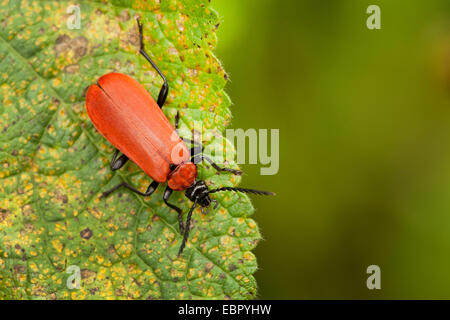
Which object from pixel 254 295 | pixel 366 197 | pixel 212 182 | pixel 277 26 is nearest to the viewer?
pixel 254 295

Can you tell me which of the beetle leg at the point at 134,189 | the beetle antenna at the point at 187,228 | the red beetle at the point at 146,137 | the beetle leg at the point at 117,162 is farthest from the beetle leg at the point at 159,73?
the beetle antenna at the point at 187,228

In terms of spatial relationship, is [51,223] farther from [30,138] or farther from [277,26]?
[277,26]

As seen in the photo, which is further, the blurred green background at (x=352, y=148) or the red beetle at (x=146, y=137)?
the blurred green background at (x=352, y=148)

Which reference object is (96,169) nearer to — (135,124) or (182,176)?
(135,124)

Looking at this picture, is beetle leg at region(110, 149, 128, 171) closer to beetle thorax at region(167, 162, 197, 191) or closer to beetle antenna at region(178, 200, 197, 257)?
beetle thorax at region(167, 162, 197, 191)

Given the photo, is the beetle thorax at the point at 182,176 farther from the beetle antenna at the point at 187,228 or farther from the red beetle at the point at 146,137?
the beetle antenna at the point at 187,228

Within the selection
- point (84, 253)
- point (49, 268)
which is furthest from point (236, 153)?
point (49, 268)

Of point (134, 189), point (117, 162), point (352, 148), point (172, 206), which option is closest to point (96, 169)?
point (117, 162)
